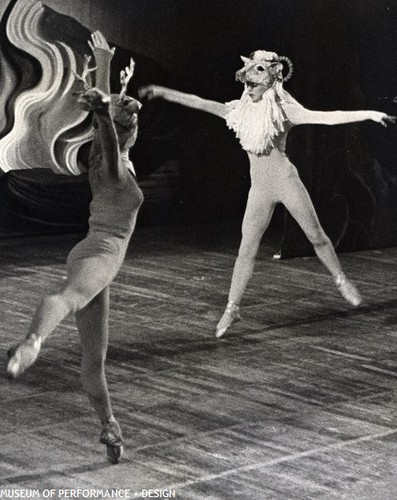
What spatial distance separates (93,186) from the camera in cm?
502

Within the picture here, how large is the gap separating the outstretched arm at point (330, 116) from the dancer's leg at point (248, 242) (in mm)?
527

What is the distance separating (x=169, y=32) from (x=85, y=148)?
1.57m

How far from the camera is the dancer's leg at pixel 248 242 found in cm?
770

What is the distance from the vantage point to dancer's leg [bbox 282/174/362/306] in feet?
25.3

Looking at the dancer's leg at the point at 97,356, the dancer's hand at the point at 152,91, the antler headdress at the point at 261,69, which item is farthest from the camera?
the antler headdress at the point at 261,69

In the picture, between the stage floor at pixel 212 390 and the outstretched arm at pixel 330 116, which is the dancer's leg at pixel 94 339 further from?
the outstretched arm at pixel 330 116

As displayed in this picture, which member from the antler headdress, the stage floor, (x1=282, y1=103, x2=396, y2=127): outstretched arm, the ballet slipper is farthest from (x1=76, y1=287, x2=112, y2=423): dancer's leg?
the antler headdress

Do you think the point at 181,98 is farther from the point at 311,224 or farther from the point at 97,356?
the point at 97,356

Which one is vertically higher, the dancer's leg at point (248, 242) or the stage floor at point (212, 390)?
the dancer's leg at point (248, 242)

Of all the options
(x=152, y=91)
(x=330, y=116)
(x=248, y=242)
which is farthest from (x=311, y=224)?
(x=152, y=91)

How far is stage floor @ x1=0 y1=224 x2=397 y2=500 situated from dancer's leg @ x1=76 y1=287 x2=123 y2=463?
0.18 meters

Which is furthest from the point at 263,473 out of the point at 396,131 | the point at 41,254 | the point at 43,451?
the point at 396,131

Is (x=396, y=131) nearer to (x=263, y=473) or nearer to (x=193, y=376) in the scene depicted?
(x=193, y=376)

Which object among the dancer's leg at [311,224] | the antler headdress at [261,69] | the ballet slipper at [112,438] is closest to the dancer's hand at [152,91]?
the antler headdress at [261,69]
